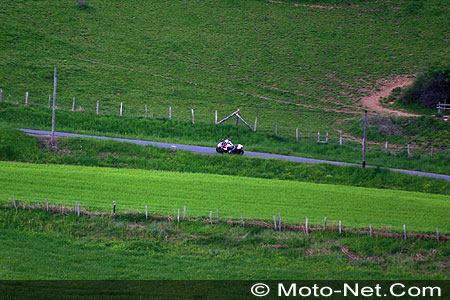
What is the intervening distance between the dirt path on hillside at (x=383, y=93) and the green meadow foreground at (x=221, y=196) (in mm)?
31384

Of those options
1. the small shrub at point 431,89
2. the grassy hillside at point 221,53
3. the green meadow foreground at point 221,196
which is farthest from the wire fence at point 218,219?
the small shrub at point 431,89

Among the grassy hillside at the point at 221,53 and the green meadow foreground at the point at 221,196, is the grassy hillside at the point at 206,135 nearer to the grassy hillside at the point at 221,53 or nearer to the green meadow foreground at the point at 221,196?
the grassy hillside at the point at 221,53

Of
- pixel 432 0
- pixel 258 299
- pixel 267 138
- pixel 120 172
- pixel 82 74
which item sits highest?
pixel 432 0

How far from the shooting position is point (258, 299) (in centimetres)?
2067

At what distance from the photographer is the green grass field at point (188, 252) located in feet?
75.0

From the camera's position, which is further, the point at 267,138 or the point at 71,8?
the point at 71,8

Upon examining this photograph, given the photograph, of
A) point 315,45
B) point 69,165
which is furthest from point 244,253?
point 315,45

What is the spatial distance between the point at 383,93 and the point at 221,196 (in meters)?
45.1

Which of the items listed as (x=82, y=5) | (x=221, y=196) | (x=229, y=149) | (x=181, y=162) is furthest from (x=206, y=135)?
(x=82, y=5)

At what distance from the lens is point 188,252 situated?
25.2 meters

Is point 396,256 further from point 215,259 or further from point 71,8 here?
point 71,8

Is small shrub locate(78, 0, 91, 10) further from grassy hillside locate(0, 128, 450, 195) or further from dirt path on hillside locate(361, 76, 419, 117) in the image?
grassy hillside locate(0, 128, 450, 195)

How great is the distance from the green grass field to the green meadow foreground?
1649 millimetres

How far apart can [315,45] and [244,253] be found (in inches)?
2570
